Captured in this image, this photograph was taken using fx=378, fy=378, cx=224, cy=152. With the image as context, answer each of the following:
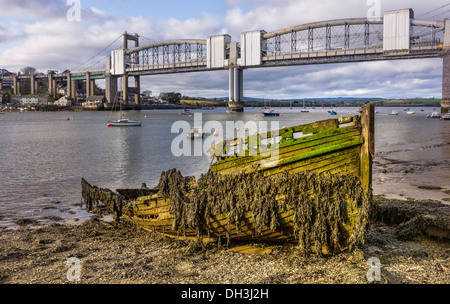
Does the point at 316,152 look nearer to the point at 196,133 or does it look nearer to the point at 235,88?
the point at 196,133

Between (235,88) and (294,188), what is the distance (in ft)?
369

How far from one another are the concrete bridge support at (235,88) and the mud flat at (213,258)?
110 metres

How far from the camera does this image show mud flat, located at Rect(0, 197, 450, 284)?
590cm

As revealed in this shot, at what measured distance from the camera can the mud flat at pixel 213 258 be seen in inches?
232

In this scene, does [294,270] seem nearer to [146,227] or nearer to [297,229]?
[297,229]

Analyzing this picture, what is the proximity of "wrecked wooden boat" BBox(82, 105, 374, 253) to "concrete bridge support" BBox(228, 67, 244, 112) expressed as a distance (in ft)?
365

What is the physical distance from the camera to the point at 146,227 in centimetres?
837

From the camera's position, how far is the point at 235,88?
384ft

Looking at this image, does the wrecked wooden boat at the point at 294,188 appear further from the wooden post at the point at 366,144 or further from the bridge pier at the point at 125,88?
the bridge pier at the point at 125,88

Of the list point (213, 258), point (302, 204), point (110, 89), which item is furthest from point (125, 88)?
point (302, 204)

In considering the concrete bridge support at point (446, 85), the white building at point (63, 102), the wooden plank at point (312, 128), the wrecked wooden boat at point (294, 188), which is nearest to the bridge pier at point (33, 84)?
the white building at point (63, 102)
